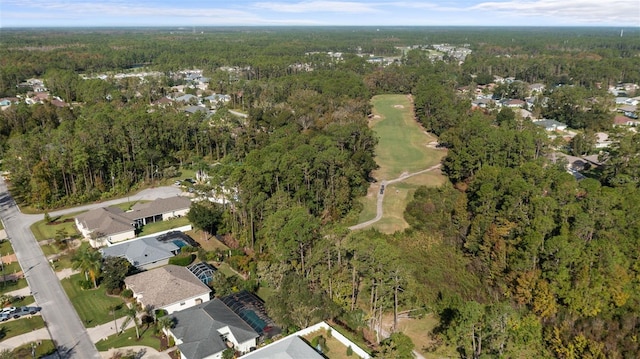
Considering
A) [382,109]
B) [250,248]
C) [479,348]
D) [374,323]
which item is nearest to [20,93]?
[382,109]

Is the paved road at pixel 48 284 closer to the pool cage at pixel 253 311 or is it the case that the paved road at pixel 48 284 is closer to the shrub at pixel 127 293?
the shrub at pixel 127 293

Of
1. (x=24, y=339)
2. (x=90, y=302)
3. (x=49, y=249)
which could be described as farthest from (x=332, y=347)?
(x=49, y=249)

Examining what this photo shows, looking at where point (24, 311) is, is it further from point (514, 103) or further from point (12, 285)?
point (514, 103)

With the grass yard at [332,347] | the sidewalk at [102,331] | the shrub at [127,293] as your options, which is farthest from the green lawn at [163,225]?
the grass yard at [332,347]

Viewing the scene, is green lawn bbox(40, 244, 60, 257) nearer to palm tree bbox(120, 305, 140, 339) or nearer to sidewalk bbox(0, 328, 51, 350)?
sidewalk bbox(0, 328, 51, 350)

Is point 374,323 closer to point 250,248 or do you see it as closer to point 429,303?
point 429,303

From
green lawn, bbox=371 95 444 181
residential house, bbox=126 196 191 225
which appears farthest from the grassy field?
residential house, bbox=126 196 191 225
